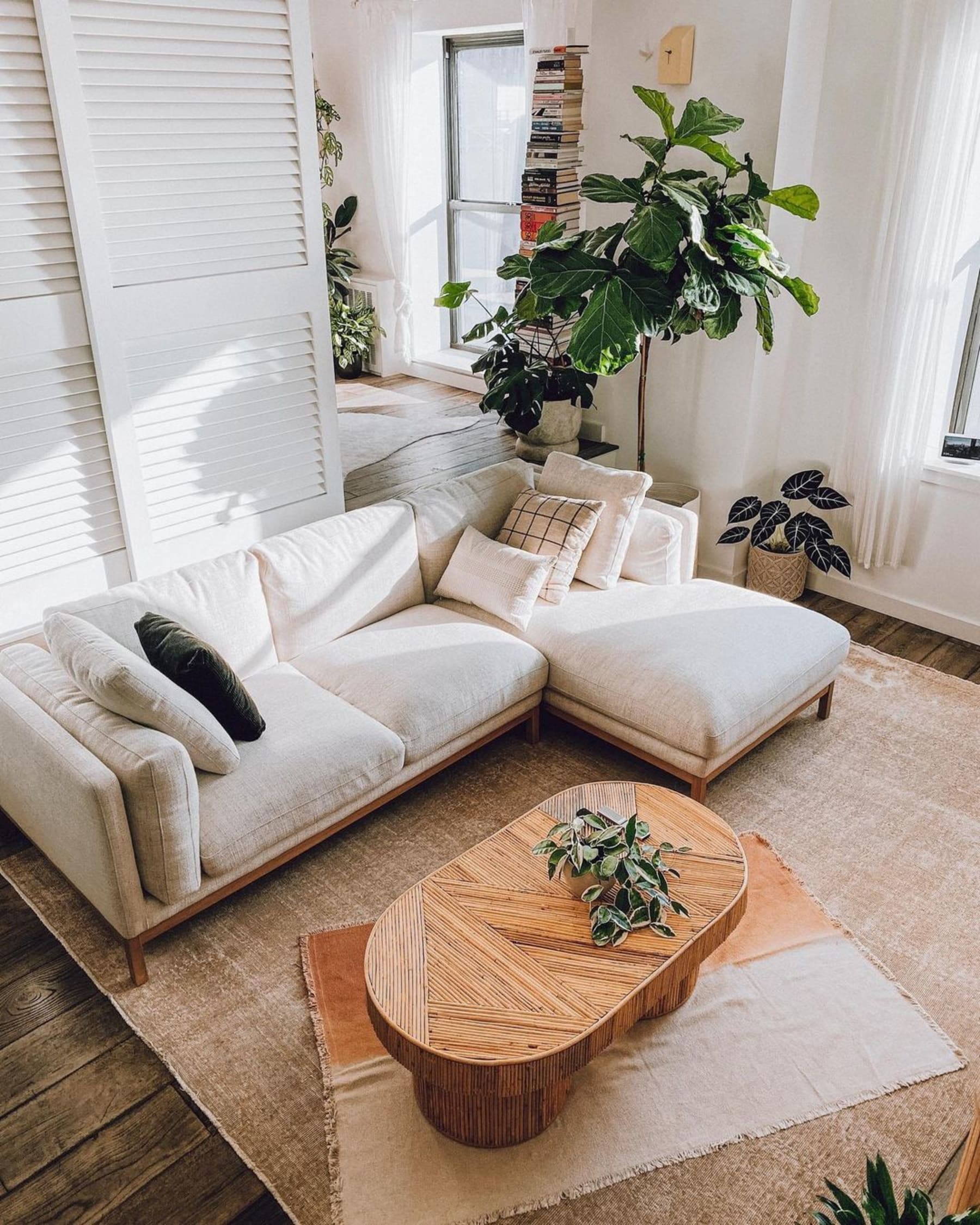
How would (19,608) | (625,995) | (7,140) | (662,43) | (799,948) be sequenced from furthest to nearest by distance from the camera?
(662,43) < (19,608) < (7,140) < (799,948) < (625,995)

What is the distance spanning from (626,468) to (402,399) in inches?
70.6

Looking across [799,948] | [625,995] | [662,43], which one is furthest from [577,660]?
[662,43]

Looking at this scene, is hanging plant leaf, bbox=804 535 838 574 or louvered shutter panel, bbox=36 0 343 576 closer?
louvered shutter panel, bbox=36 0 343 576

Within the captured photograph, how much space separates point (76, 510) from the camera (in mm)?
3443

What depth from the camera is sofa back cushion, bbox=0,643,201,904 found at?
7.44ft

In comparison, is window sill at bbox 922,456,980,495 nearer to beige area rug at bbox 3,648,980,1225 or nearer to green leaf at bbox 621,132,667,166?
beige area rug at bbox 3,648,980,1225

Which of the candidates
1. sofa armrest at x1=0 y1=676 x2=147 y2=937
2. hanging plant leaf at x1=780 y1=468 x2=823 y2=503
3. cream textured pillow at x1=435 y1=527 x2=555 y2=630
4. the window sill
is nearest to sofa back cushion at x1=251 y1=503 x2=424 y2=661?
cream textured pillow at x1=435 y1=527 x2=555 y2=630

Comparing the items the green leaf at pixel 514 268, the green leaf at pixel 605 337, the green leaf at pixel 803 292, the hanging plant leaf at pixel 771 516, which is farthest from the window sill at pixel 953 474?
the green leaf at pixel 514 268

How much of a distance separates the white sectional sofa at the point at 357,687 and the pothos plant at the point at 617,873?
730 mm

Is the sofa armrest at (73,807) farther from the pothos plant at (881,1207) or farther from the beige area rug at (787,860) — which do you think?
the pothos plant at (881,1207)

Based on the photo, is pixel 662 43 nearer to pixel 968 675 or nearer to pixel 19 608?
pixel 968 675

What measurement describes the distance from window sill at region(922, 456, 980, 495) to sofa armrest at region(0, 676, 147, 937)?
127 inches

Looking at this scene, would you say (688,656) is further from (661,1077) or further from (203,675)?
(203,675)

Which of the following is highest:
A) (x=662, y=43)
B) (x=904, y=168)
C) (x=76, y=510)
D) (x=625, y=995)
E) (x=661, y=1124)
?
(x=662, y=43)
